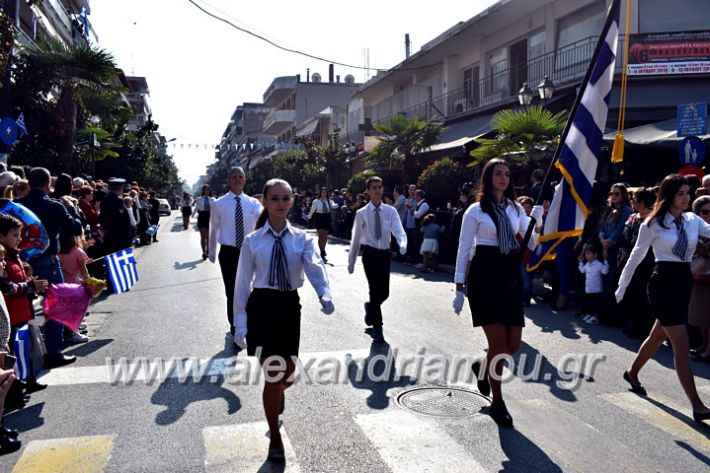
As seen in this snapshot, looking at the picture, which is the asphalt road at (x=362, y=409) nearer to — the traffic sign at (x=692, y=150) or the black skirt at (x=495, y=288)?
the black skirt at (x=495, y=288)

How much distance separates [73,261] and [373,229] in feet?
11.3

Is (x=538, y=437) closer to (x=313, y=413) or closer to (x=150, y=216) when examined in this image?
(x=313, y=413)

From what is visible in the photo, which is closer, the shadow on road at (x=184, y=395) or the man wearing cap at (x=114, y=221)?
the shadow on road at (x=184, y=395)

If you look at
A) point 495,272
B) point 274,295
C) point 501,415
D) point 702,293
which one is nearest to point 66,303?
point 274,295

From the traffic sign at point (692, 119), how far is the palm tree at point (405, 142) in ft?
39.3

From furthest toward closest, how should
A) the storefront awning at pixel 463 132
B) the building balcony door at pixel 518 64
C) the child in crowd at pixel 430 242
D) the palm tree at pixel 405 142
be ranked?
the building balcony door at pixel 518 64 → the palm tree at pixel 405 142 → the storefront awning at pixel 463 132 → the child in crowd at pixel 430 242

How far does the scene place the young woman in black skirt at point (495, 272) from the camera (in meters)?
5.00

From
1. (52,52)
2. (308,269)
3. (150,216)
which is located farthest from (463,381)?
(150,216)

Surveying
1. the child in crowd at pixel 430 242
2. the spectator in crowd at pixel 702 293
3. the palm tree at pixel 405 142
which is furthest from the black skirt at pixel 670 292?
the palm tree at pixel 405 142

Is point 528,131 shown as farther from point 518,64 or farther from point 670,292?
point 518,64

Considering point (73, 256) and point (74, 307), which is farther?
point (73, 256)

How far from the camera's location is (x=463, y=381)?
601cm

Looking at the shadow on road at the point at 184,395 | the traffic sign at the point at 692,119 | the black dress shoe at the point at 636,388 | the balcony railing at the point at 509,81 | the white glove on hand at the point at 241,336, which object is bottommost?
the black dress shoe at the point at 636,388

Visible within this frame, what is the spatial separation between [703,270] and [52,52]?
1710cm
